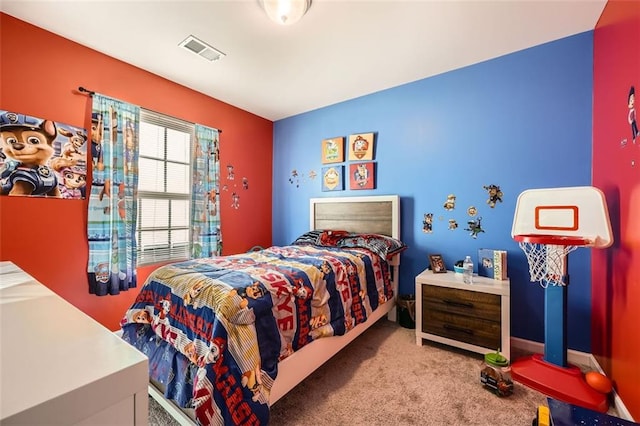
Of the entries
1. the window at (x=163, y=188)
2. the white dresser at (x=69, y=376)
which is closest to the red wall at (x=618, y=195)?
the white dresser at (x=69, y=376)

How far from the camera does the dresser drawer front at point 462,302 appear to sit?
207 centimetres

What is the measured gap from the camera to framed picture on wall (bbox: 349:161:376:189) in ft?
10.6

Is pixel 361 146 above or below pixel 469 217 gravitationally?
above

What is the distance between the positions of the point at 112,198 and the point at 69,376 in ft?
8.23

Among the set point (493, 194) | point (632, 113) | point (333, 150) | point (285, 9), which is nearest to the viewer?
point (632, 113)

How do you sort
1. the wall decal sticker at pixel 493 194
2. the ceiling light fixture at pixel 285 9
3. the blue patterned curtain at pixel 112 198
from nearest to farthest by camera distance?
the ceiling light fixture at pixel 285 9
the blue patterned curtain at pixel 112 198
the wall decal sticker at pixel 493 194

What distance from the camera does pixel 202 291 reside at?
1.46 m

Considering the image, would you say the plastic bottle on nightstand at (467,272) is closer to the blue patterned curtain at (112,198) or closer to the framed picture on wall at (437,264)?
the framed picture on wall at (437,264)

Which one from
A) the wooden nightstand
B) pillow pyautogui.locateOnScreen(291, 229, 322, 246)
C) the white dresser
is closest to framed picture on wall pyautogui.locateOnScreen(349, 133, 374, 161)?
pillow pyautogui.locateOnScreen(291, 229, 322, 246)

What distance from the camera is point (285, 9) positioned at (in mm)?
1808

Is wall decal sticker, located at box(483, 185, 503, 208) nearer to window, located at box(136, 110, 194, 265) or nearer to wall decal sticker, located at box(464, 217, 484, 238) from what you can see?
wall decal sticker, located at box(464, 217, 484, 238)

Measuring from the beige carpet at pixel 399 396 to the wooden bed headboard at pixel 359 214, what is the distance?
126cm

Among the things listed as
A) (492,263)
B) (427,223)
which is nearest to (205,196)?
(427,223)

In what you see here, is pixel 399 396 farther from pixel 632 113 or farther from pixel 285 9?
pixel 285 9
